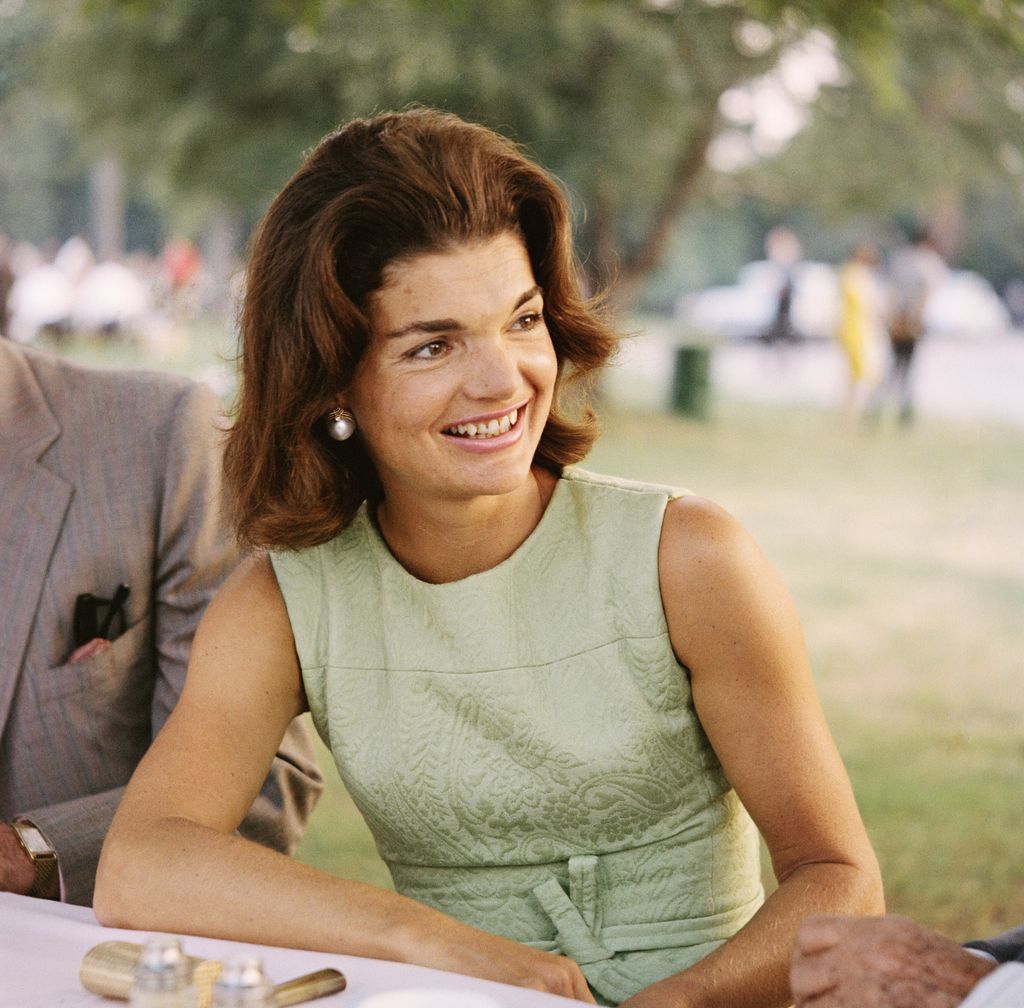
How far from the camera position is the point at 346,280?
6.61 ft

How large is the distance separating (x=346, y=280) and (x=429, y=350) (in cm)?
15

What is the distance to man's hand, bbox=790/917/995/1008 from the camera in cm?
126

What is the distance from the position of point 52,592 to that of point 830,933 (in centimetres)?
143

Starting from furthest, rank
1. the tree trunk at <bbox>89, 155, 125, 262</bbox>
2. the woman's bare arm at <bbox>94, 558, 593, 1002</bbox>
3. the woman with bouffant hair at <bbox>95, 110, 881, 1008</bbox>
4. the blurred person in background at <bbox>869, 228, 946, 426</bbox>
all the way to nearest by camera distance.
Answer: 1. the tree trunk at <bbox>89, 155, 125, 262</bbox>
2. the blurred person in background at <bbox>869, 228, 946, 426</bbox>
3. the woman with bouffant hair at <bbox>95, 110, 881, 1008</bbox>
4. the woman's bare arm at <bbox>94, 558, 593, 1002</bbox>

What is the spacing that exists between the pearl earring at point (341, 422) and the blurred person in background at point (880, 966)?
Result: 3.50 ft

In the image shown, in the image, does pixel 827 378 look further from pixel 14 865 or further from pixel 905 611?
pixel 14 865

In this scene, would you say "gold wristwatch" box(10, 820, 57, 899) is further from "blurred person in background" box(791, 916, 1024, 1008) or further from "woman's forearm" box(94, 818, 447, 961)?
"blurred person in background" box(791, 916, 1024, 1008)

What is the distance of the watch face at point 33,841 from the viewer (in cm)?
208

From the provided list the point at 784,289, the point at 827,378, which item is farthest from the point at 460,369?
the point at 827,378

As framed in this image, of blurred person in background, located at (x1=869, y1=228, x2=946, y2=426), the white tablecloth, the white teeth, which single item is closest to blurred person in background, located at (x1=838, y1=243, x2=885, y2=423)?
blurred person in background, located at (x1=869, y1=228, x2=946, y2=426)

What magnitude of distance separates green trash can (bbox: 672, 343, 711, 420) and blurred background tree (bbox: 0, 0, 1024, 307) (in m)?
1.10

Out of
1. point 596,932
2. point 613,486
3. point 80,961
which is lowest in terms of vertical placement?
point 596,932

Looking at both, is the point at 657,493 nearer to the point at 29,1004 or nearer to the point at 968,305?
the point at 29,1004

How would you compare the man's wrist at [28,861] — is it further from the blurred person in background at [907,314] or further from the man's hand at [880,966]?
the blurred person in background at [907,314]
